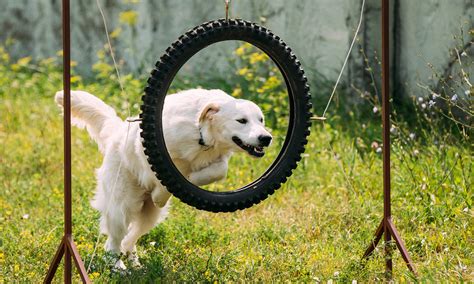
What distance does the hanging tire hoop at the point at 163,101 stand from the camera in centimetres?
477

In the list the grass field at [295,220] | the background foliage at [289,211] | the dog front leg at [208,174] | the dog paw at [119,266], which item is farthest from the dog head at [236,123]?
the dog paw at [119,266]

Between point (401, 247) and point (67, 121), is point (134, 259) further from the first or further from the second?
point (401, 247)

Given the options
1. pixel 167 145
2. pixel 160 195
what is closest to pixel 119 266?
pixel 160 195

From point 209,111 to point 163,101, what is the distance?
0.31 m

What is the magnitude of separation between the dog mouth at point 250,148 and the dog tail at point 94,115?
1.21 metres

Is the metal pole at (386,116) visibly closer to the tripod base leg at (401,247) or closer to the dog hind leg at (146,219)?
the tripod base leg at (401,247)

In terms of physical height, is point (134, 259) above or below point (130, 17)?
below

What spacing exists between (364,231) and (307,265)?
0.75 metres

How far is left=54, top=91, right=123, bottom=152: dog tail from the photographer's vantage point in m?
5.99

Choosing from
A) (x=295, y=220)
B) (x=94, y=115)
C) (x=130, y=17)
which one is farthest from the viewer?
(x=130, y=17)

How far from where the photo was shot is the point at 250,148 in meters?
4.96

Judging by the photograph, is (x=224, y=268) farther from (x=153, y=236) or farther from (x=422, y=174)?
(x=422, y=174)

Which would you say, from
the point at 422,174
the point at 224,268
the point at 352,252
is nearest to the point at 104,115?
the point at 224,268

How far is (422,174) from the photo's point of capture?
22.2 ft
